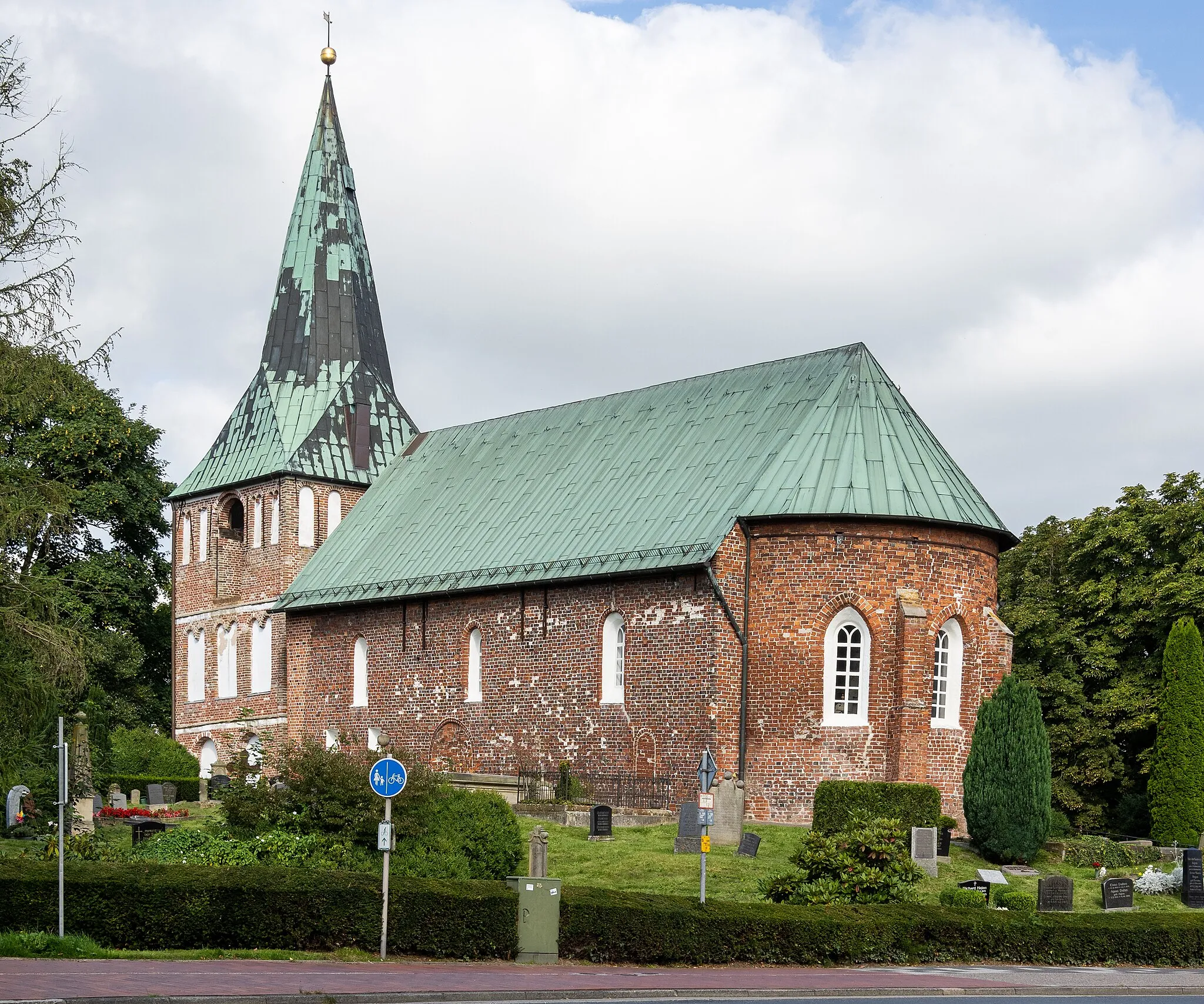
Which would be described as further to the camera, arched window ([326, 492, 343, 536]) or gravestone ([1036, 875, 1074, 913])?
arched window ([326, 492, 343, 536])

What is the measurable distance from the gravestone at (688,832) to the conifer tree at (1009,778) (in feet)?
18.0

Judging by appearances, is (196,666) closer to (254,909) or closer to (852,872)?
(852,872)

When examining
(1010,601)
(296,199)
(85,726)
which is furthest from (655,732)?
(296,199)

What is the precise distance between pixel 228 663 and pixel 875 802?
2296 centimetres

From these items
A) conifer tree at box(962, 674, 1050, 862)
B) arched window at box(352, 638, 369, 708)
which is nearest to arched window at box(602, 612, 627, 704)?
conifer tree at box(962, 674, 1050, 862)

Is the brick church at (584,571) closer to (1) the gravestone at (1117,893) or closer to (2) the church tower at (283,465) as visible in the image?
(2) the church tower at (283,465)

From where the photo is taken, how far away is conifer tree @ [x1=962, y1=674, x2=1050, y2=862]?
30719 mm

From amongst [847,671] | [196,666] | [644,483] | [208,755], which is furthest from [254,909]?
[196,666]

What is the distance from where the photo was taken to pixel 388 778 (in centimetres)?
1975

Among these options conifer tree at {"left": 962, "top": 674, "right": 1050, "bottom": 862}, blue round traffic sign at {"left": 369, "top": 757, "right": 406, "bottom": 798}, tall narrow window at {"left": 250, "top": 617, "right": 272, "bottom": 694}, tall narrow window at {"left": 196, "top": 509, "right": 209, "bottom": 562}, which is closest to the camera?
blue round traffic sign at {"left": 369, "top": 757, "right": 406, "bottom": 798}

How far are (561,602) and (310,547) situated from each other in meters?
11.7

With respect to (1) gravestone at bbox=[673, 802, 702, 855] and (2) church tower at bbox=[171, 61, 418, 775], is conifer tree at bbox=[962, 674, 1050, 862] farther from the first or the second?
(2) church tower at bbox=[171, 61, 418, 775]

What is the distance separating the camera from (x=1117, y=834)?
43.1 metres

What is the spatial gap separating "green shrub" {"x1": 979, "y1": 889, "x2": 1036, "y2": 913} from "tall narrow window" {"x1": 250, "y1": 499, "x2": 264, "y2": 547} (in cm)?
2570
